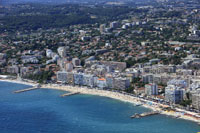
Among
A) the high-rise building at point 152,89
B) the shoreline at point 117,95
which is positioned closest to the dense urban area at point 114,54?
the high-rise building at point 152,89

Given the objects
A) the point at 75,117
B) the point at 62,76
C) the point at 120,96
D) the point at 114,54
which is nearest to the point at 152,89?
the point at 120,96

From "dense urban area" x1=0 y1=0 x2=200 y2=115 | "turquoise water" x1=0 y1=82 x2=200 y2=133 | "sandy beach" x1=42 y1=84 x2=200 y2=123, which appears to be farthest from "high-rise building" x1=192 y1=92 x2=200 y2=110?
"turquoise water" x1=0 y1=82 x2=200 y2=133

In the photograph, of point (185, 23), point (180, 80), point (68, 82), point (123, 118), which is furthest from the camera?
point (185, 23)

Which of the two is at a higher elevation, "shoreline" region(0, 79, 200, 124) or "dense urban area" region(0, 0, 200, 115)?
"dense urban area" region(0, 0, 200, 115)

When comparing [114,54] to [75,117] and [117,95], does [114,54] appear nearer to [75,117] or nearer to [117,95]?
[117,95]

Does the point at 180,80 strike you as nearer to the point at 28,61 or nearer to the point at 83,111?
the point at 83,111

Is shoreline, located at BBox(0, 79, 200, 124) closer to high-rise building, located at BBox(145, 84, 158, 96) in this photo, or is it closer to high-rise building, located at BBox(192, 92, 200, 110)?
high-rise building, located at BBox(145, 84, 158, 96)

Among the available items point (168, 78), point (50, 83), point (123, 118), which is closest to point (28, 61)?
point (50, 83)
